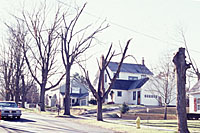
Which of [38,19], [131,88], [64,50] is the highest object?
[38,19]

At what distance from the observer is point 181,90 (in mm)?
16953

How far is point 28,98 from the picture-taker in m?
97.8

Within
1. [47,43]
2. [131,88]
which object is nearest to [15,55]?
[47,43]

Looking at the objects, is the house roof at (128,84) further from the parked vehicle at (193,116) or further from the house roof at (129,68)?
the parked vehicle at (193,116)

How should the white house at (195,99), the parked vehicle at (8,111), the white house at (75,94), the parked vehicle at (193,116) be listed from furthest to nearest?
the white house at (75,94) → the white house at (195,99) → the parked vehicle at (193,116) → the parked vehicle at (8,111)

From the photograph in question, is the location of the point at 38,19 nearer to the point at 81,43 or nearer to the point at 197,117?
the point at 81,43

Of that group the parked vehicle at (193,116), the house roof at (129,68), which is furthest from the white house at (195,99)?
the house roof at (129,68)

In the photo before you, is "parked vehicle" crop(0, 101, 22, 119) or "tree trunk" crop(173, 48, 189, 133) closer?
"tree trunk" crop(173, 48, 189, 133)

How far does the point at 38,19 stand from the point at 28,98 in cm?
6322

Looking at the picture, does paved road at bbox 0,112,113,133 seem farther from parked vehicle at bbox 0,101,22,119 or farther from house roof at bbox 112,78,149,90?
house roof at bbox 112,78,149,90

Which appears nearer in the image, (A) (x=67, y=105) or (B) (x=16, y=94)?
(A) (x=67, y=105)

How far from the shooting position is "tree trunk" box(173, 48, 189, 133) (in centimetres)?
1677

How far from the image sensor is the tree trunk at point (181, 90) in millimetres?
16766

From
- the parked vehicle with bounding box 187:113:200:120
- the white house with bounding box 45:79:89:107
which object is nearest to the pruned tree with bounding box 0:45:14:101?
the white house with bounding box 45:79:89:107
